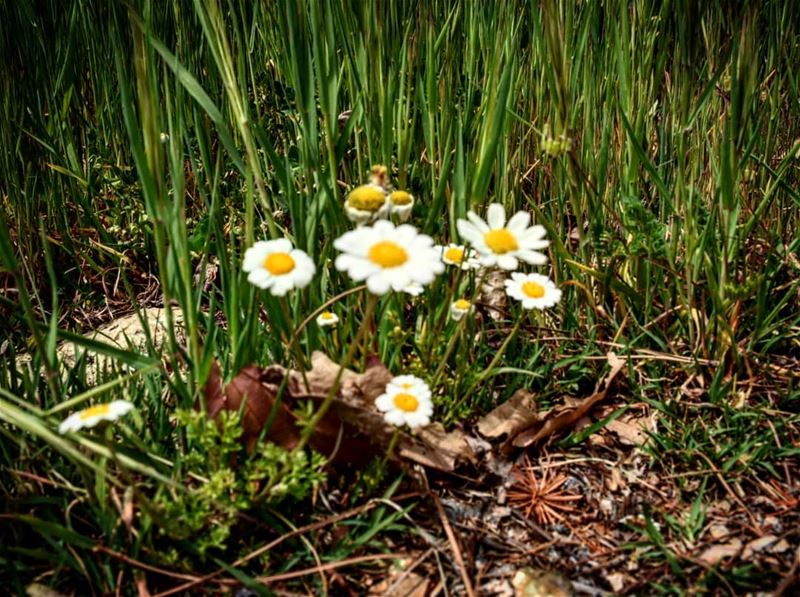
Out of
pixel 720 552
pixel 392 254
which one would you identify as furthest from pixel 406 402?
pixel 720 552

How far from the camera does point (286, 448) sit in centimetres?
99

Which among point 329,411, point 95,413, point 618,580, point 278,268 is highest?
point 278,268

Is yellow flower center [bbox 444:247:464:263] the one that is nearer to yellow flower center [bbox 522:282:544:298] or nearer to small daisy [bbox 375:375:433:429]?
yellow flower center [bbox 522:282:544:298]

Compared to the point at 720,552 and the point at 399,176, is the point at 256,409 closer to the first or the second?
the point at 399,176

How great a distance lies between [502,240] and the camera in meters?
0.91

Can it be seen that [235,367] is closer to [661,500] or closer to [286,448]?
[286,448]

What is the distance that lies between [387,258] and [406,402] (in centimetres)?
23

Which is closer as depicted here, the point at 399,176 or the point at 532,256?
the point at 532,256

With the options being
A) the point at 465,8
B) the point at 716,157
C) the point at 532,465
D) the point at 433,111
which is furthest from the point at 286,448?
the point at 465,8

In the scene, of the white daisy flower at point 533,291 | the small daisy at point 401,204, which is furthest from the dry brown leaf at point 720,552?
the small daisy at point 401,204

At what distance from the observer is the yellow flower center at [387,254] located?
81cm

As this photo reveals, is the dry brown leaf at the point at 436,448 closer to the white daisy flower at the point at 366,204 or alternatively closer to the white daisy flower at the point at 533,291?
the white daisy flower at the point at 533,291

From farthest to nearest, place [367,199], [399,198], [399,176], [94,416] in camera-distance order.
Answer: [399,176], [399,198], [367,199], [94,416]

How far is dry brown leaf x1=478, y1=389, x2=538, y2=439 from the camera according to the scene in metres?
1.14
